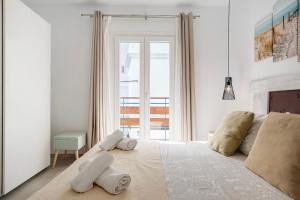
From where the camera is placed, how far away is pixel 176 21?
3.81 metres

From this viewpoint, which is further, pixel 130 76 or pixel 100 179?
pixel 130 76

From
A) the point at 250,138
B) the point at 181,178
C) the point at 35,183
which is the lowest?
the point at 35,183

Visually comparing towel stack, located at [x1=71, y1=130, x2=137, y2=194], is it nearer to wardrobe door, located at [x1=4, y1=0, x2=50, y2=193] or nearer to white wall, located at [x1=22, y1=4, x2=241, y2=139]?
wardrobe door, located at [x1=4, y1=0, x2=50, y2=193]

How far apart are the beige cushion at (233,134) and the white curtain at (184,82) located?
1.49 m

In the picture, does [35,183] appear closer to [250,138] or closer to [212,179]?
[212,179]

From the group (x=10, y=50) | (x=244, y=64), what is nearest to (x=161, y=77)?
(x=244, y=64)

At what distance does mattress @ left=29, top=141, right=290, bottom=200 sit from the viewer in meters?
1.13

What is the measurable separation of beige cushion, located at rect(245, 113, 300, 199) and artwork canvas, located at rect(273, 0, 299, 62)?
0.91 meters

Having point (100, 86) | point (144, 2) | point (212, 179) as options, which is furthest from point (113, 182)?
point (144, 2)

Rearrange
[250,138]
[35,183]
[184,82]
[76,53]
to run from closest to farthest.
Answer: [250,138] → [35,183] → [184,82] → [76,53]

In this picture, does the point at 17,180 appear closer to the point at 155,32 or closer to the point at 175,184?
the point at 175,184

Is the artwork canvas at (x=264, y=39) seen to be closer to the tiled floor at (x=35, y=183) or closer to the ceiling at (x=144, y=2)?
the ceiling at (x=144, y=2)

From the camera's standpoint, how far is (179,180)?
53.4 inches

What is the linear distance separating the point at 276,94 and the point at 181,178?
5.04 feet
